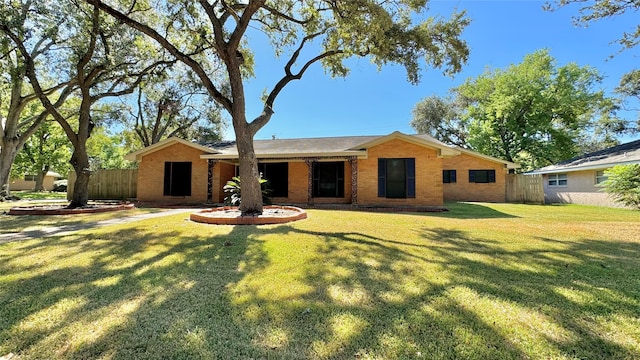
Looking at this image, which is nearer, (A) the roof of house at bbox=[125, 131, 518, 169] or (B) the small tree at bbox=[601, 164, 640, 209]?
(B) the small tree at bbox=[601, 164, 640, 209]

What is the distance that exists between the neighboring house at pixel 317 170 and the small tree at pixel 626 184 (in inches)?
254

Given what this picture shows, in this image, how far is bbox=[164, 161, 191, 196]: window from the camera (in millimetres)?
14727

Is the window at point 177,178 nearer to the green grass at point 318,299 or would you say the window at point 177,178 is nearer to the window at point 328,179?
the window at point 328,179

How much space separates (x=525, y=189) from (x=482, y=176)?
2.76 m

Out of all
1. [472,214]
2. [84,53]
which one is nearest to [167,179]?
[84,53]

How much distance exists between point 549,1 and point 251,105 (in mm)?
15598

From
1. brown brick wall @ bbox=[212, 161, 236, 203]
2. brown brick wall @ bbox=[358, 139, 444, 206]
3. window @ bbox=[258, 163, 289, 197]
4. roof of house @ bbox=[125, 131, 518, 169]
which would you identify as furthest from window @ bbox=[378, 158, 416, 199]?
brown brick wall @ bbox=[212, 161, 236, 203]

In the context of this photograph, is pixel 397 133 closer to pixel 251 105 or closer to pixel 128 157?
pixel 251 105

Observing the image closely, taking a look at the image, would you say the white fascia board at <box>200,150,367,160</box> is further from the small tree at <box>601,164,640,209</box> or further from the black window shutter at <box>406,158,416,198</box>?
the small tree at <box>601,164,640,209</box>

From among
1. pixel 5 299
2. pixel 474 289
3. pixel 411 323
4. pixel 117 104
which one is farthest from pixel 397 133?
pixel 117 104

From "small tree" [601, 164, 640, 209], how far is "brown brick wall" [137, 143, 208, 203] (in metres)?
18.8

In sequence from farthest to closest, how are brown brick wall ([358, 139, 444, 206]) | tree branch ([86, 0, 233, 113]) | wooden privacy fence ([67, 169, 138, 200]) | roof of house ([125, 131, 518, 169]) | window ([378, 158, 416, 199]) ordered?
wooden privacy fence ([67, 169, 138, 200]), window ([378, 158, 416, 199]), roof of house ([125, 131, 518, 169]), brown brick wall ([358, 139, 444, 206]), tree branch ([86, 0, 233, 113])

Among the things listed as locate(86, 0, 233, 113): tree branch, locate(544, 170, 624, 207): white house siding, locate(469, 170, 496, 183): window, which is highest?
locate(86, 0, 233, 113): tree branch

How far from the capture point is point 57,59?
13.5m
